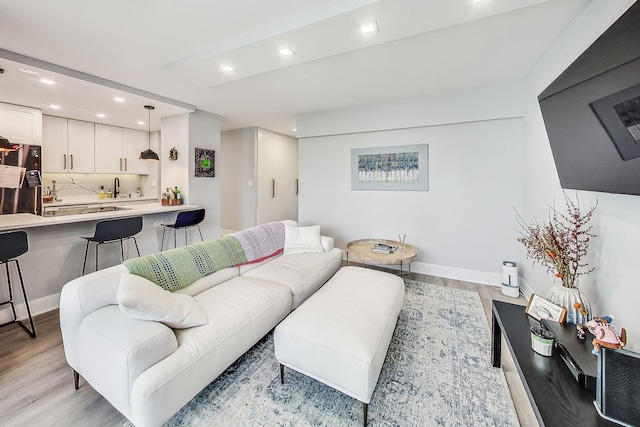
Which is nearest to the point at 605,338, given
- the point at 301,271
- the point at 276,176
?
the point at 301,271

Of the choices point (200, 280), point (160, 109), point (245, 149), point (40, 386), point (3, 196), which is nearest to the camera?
point (40, 386)

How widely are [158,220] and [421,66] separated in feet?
12.8

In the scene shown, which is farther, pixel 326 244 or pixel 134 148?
pixel 134 148

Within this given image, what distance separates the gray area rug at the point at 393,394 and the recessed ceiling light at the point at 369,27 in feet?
7.98

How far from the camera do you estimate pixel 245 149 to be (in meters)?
5.87

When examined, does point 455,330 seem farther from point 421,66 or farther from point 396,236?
point 421,66

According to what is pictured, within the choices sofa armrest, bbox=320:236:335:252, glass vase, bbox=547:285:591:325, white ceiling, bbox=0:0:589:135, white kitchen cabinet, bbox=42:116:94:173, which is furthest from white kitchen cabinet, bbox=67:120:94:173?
glass vase, bbox=547:285:591:325

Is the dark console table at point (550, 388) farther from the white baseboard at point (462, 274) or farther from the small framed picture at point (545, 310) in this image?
the white baseboard at point (462, 274)

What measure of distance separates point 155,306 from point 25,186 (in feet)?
13.5

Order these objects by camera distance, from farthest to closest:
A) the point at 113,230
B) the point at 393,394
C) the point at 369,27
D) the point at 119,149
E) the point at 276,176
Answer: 1. the point at 276,176
2. the point at 119,149
3. the point at 113,230
4. the point at 369,27
5. the point at 393,394

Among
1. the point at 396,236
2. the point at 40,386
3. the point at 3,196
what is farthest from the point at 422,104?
the point at 3,196

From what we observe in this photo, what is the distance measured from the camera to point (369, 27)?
6.35 ft

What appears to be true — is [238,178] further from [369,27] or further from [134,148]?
[369,27]

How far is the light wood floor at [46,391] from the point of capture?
146cm
